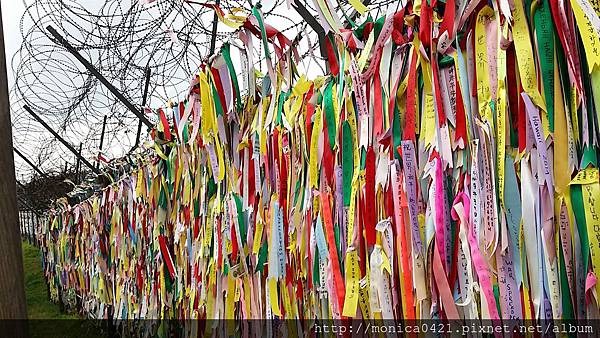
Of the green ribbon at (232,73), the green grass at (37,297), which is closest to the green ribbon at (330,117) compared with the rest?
the green ribbon at (232,73)

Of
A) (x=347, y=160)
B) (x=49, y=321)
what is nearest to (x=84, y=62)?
(x=347, y=160)

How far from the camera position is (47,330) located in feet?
23.7

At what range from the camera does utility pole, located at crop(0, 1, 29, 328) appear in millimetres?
1235

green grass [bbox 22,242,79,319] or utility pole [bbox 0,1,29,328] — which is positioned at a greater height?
utility pole [bbox 0,1,29,328]

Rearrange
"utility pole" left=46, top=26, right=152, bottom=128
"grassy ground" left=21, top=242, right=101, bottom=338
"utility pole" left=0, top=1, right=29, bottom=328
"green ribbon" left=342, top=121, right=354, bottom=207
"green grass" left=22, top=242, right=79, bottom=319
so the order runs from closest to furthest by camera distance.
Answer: "utility pole" left=0, top=1, right=29, bottom=328 → "green ribbon" left=342, top=121, right=354, bottom=207 → "utility pole" left=46, top=26, right=152, bottom=128 → "grassy ground" left=21, top=242, right=101, bottom=338 → "green grass" left=22, top=242, right=79, bottom=319

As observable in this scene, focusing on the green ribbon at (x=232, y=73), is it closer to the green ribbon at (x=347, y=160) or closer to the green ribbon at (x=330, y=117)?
the green ribbon at (x=330, y=117)

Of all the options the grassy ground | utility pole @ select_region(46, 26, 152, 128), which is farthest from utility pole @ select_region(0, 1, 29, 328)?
the grassy ground

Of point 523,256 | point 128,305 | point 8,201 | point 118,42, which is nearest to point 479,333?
point 523,256

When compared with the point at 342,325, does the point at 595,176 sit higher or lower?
higher

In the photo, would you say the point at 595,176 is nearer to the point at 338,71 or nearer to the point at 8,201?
the point at 338,71

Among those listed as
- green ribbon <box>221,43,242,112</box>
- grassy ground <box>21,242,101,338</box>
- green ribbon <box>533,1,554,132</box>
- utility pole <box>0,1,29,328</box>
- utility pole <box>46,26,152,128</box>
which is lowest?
grassy ground <box>21,242,101,338</box>

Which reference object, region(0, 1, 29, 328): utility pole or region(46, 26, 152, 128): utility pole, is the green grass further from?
region(0, 1, 29, 328): utility pole

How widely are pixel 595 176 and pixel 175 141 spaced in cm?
249

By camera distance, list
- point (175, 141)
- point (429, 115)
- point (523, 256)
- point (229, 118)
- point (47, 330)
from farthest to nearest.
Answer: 1. point (47, 330)
2. point (175, 141)
3. point (229, 118)
4. point (429, 115)
5. point (523, 256)
